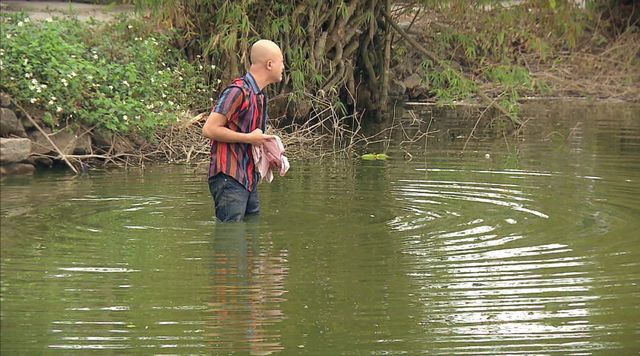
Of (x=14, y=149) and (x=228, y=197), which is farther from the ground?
(x=14, y=149)

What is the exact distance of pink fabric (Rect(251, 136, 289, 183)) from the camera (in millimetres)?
9359

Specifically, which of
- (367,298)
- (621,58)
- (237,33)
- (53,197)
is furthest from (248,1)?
(621,58)

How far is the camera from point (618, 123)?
58.9 feet

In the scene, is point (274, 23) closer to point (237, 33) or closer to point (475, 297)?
point (237, 33)

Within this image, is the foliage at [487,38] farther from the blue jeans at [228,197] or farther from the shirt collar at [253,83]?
the shirt collar at [253,83]

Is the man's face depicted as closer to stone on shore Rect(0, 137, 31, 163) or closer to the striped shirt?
the striped shirt

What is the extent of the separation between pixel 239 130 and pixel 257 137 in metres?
0.27

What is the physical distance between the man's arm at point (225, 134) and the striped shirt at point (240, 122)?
0.18 ft

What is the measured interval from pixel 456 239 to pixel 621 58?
1490cm

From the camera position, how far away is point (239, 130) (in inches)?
367

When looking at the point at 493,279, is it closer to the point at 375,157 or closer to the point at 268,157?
the point at 268,157

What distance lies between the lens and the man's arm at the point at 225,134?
29.9ft

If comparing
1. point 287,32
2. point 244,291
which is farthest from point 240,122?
point 287,32

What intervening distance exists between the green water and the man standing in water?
244 mm
